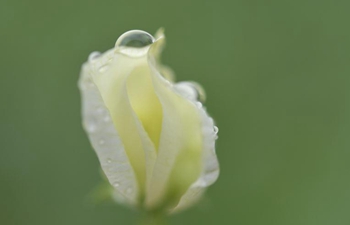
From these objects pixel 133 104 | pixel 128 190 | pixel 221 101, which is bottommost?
pixel 221 101

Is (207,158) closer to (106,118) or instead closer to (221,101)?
(106,118)

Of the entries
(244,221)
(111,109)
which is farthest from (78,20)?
(111,109)

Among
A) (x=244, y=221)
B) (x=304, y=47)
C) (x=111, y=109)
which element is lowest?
(x=244, y=221)

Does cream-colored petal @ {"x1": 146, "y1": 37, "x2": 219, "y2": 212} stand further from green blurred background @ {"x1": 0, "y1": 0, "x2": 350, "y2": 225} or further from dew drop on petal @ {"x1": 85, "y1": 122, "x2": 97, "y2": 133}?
green blurred background @ {"x1": 0, "y1": 0, "x2": 350, "y2": 225}

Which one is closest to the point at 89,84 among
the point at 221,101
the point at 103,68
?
the point at 103,68

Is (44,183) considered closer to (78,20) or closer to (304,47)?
(78,20)

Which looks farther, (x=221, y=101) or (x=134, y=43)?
(x=221, y=101)

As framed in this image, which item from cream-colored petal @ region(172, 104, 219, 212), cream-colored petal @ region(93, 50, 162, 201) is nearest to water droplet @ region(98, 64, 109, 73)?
cream-colored petal @ region(93, 50, 162, 201)
